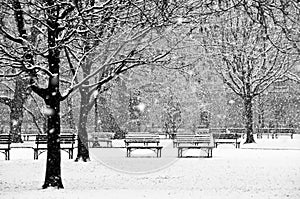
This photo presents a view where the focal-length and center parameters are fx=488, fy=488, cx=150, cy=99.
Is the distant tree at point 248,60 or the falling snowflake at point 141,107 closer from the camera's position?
the distant tree at point 248,60

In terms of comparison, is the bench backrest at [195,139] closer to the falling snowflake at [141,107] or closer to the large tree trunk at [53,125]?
the large tree trunk at [53,125]

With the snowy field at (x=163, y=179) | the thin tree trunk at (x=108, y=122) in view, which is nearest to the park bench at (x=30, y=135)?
the thin tree trunk at (x=108, y=122)

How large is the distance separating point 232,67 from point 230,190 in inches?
816

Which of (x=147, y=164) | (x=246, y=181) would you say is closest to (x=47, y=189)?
(x=246, y=181)

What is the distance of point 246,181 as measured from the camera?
1280 centimetres

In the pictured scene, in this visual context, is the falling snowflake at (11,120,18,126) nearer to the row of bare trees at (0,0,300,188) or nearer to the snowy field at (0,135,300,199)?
the row of bare trees at (0,0,300,188)

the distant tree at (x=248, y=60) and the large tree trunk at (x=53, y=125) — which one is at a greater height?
the distant tree at (x=248, y=60)

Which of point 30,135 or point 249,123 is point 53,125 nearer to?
point 249,123

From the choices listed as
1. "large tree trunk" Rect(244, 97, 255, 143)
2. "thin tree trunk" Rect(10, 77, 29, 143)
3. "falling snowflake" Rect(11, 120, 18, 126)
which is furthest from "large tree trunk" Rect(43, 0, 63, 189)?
"large tree trunk" Rect(244, 97, 255, 143)

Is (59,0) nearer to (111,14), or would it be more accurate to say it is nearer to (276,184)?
(111,14)

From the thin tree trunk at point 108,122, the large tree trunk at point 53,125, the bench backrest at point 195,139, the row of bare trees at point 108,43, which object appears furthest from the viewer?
the thin tree trunk at point 108,122

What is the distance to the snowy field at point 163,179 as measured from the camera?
34.5 feet

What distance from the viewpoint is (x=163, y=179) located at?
13.5 metres

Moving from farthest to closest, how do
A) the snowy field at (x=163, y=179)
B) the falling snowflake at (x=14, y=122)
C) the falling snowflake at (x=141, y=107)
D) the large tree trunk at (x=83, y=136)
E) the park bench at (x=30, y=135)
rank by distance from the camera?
the falling snowflake at (x=141, y=107)
the park bench at (x=30, y=135)
the falling snowflake at (x=14, y=122)
the large tree trunk at (x=83, y=136)
the snowy field at (x=163, y=179)
